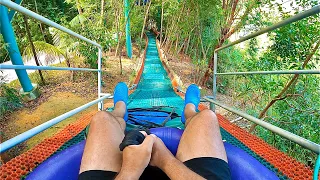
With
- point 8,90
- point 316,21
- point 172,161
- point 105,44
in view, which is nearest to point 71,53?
point 105,44

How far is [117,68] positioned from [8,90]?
418 centimetres

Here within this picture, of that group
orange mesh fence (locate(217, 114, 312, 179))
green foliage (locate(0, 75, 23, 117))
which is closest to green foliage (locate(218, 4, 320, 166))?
orange mesh fence (locate(217, 114, 312, 179))

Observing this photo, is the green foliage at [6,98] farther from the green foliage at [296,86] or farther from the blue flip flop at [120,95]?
the green foliage at [296,86]

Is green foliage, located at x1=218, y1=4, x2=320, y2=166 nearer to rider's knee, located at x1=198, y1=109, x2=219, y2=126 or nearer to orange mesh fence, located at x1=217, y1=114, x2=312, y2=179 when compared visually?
orange mesh fence, located at x1=217, y1=114, x2=312, y2=179

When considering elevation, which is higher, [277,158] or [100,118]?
[100,118]

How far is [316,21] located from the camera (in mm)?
2658

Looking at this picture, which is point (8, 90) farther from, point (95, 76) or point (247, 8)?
point (247, 8)

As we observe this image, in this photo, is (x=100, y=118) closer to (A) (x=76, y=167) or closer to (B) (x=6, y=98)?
(A) (x=76, y=167)

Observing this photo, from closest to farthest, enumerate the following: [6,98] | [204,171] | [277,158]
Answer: [204,171], [277,158], [6,98]

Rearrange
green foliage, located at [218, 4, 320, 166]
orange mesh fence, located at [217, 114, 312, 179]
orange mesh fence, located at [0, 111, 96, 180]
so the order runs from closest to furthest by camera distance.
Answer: orange mesh fence, located at [0, 111, 96, 180] → orange mesh fence, located at [217, 114, 312, 179] → green foliage, located at [218, 4, 320, 166]

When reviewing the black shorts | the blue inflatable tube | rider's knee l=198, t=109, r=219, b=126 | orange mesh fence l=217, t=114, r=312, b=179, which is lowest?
orange mesh fence l=217, t=114, r=312, b=179

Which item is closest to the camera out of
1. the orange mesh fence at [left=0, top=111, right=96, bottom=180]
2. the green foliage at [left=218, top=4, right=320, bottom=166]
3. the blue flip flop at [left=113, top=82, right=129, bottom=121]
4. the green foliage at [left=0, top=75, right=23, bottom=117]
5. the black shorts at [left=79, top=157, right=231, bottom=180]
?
the black shorts at [left=79, top=157, right=231, bottom=180]

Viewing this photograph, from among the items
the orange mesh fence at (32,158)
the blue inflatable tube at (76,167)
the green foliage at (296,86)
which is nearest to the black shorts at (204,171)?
the blue inflatable tube at (76,167)

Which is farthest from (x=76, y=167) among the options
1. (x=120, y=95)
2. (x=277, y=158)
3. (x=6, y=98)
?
(x=6, y=98)
